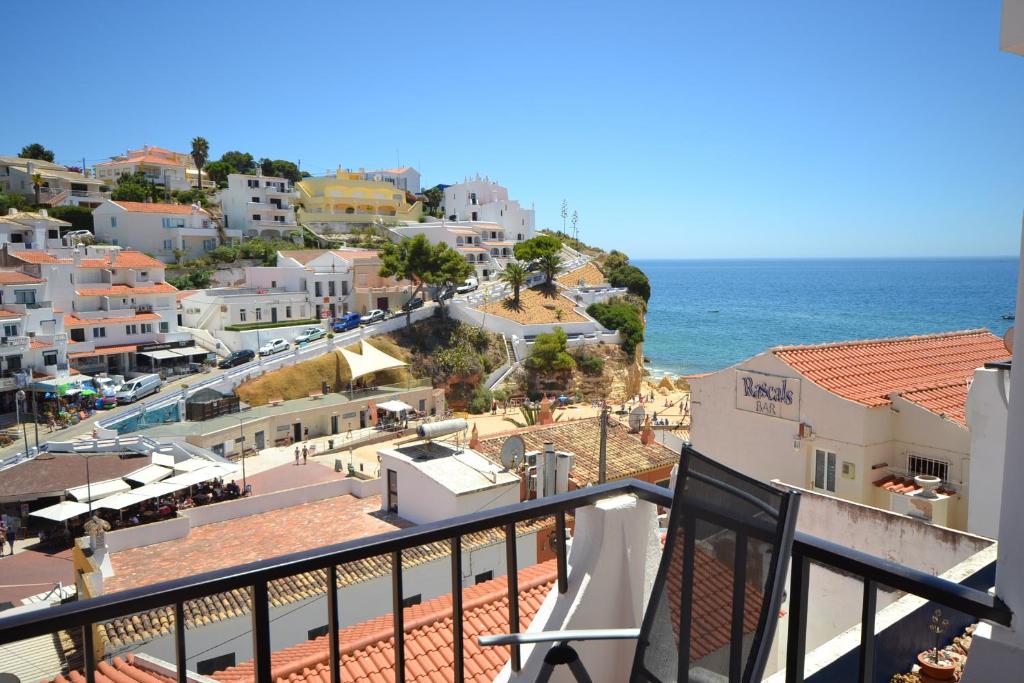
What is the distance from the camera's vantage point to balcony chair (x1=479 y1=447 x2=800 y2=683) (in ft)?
5.54

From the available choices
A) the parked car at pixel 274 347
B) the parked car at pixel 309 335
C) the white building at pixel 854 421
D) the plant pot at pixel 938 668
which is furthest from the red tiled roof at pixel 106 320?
the plant pot at pixel 938 668

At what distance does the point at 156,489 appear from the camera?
18500mm

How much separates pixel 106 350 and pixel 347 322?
12.5 meters

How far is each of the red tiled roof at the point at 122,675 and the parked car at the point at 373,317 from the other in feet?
118

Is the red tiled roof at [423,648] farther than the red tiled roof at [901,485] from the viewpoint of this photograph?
No

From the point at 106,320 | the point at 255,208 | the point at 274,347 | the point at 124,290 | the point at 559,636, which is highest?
the point at 255,208

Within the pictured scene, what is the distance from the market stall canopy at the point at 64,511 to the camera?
17.0 m

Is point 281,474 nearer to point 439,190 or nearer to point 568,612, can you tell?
point 568,612

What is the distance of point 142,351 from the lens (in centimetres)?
3703

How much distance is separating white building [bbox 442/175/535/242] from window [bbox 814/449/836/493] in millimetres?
57029

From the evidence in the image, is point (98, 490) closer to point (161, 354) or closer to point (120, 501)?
point (120, 501)

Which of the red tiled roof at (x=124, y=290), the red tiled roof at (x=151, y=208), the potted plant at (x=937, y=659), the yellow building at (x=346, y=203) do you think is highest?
the yellow building at (x=346, y=203)

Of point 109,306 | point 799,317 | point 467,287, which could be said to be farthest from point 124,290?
point 799,317

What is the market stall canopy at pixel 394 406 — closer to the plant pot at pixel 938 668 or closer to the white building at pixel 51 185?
the plant pot at pixel 938 668
